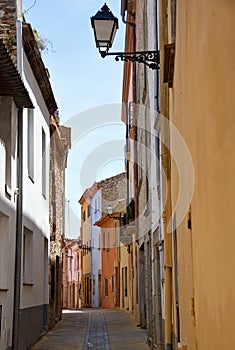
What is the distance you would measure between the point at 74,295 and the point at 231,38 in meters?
54.4

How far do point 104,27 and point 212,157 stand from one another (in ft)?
18.4

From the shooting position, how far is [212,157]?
146 inches

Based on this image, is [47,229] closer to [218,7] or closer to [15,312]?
[15,312]

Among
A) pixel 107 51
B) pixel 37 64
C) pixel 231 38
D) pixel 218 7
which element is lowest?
pixel 231 38

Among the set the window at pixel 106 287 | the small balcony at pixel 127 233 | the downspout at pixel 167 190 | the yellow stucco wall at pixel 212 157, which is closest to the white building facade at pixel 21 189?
the downspout at pixel 167 190

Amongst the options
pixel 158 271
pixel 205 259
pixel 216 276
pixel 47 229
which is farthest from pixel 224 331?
pixel 47 229

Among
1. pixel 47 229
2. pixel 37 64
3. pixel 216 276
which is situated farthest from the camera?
pixel 47 229

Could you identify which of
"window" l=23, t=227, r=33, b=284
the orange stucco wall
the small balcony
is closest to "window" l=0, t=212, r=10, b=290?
"window" l=23, t=227, r=33, b=284

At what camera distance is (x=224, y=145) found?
332 cm

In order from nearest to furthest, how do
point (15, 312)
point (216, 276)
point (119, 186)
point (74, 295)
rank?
point (216, 276), point (15, 312), point (119, 186), point (74, 295)

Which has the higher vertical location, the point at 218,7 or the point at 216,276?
the point at 218,7

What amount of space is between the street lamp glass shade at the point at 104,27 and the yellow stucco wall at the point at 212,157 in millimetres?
3492

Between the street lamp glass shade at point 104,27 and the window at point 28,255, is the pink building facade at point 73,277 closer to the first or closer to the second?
the window at point 28,255

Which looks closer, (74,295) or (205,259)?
(205,259)
